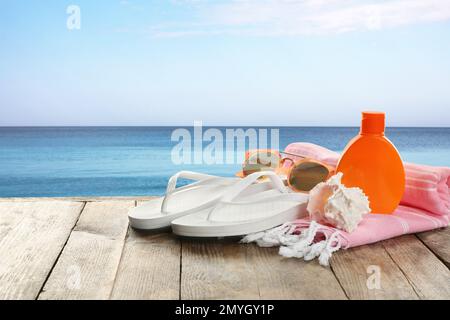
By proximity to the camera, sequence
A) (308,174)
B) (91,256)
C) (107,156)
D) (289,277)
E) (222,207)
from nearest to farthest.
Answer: (289,277)
(91,256)
(222,207)
(308,174)
(107,156)

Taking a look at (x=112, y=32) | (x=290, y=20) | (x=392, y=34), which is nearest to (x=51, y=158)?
(x=112, y=32)

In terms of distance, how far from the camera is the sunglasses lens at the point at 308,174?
1229 mm

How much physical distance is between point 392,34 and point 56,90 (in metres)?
6.76

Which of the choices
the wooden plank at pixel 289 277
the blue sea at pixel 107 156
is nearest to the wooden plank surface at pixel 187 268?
the wooden plank at pixel 289 277

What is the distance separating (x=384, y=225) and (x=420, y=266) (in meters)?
0.15

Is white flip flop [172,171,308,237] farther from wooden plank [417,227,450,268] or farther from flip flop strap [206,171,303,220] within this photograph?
wooden plank [417,227,450,268]

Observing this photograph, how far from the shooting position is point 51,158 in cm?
801

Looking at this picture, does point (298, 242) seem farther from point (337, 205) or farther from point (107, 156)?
point (107, 156)

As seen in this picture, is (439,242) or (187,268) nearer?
(187,268)

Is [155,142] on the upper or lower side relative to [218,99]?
lower

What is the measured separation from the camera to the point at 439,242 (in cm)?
105

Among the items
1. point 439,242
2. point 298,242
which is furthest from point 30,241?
point 439,242

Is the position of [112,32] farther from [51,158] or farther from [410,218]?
[410,218]
